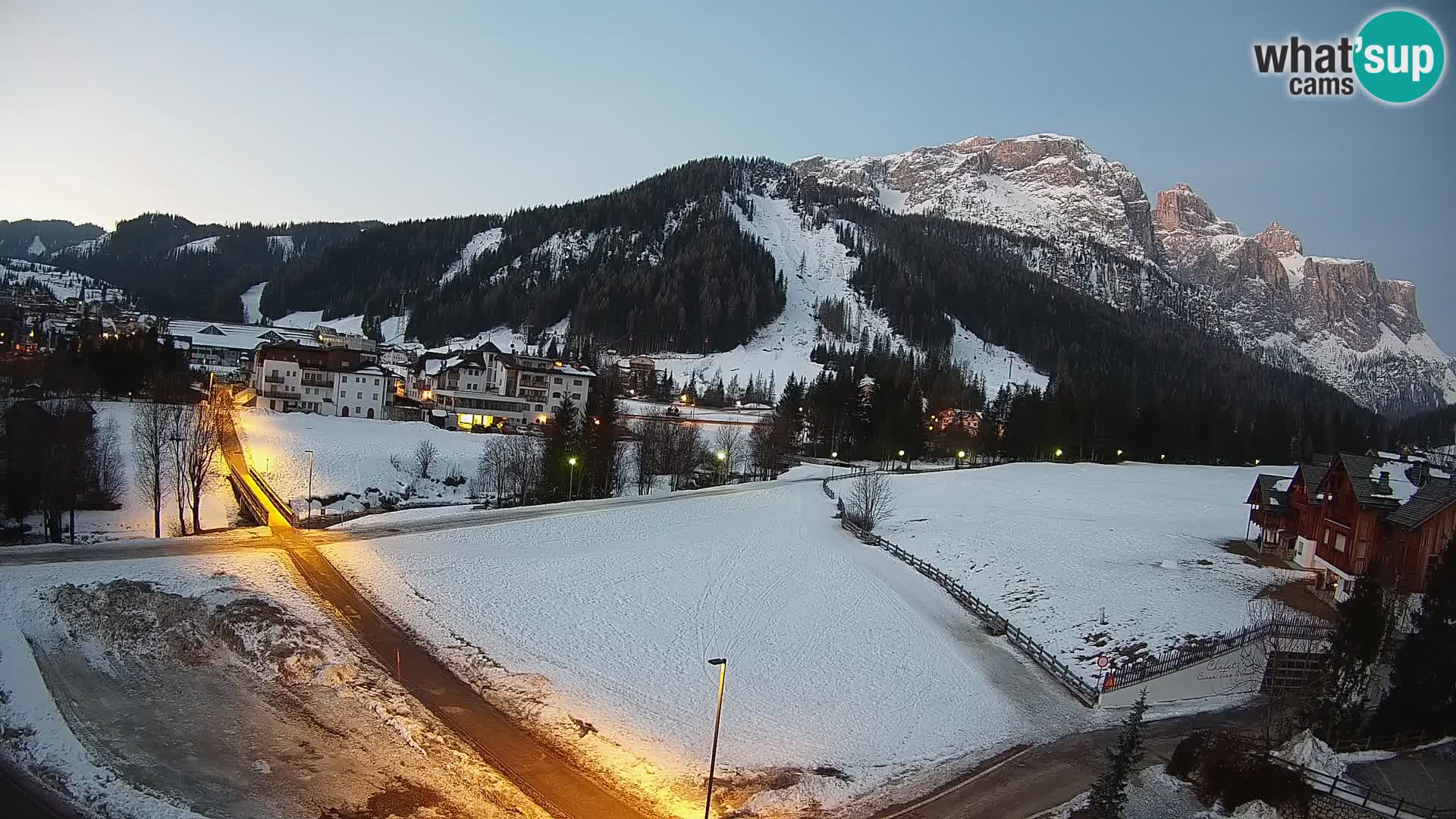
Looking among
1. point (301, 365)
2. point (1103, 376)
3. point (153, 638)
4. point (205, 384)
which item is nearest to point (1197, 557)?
point (153, 638)

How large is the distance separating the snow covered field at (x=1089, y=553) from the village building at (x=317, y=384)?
60.0 m

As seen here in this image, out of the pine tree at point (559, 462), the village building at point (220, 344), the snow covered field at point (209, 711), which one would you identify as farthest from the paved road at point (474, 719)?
the village building at point (220, 344)

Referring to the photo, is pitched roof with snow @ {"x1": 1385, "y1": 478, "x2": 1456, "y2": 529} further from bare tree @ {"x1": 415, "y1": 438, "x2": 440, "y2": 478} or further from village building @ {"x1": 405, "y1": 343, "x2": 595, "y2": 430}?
village building @ {"x1": 405, "y1": 343, "x2": 595, "y2": 430}

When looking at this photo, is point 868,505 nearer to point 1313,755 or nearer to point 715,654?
point 715,654

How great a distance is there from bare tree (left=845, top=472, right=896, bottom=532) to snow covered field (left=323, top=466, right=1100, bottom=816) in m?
4.81

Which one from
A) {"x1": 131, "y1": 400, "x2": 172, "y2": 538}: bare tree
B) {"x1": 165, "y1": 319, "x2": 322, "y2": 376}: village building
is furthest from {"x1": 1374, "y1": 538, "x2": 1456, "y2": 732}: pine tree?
{"x1": 165, "y1": 319, "x2": 322, "y2": 376}: village building

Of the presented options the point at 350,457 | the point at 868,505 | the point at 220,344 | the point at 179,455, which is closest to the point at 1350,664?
the point at 868,505

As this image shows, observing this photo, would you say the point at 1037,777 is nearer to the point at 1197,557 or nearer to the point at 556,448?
the point at 1197,557

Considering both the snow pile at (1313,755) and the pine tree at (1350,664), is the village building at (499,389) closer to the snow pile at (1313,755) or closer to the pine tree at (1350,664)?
the pine tree at (1350,664)

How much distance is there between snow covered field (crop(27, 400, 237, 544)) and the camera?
44.9m

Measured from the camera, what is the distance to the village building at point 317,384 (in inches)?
3516

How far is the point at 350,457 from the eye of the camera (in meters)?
66.4

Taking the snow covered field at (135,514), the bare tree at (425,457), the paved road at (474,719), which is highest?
the bare tree at (425,457)

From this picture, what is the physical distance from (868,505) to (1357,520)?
26601 mm
